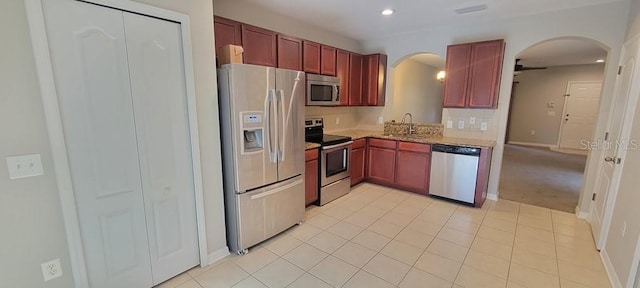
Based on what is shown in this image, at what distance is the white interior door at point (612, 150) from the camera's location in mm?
2395

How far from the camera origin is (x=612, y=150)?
2.64 m

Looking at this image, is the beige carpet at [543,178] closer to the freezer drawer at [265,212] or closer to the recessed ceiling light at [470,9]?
the recessed ceiling light at [470,9]

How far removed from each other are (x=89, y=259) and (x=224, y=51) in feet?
6.04

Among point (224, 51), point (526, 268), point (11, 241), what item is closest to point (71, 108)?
point (11, 241)

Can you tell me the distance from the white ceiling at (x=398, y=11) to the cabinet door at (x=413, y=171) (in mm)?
1875

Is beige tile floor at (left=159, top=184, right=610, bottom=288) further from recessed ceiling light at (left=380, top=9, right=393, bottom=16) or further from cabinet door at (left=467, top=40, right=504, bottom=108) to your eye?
recessed ceiling light at (left=380, top=9, right=393, bottom=16)

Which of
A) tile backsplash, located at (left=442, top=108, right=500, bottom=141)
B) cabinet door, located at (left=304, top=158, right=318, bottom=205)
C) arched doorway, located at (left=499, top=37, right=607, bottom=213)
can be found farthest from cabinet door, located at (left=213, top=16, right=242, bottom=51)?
arched doorway, located at (left=499, top=37, right=607, bottom=213)

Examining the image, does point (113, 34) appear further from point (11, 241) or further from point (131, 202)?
point (11, 241)

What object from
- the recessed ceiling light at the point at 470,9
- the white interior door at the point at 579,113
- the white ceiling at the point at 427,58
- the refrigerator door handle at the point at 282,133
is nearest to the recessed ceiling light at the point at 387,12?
the recessed ceiling light at the point at 470,9

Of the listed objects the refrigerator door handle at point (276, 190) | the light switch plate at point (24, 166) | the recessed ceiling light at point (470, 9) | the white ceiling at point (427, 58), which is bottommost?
the refrigerator door handle at point (276, 190)

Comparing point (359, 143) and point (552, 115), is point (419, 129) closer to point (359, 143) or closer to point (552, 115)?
point (359, 143)

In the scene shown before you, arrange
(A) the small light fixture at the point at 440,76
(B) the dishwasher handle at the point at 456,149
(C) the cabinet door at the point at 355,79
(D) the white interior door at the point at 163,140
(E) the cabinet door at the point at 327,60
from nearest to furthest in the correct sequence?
1. (D) the white interior door at the point at 163,140
2. (B) the dishwasher handle at the point at 456,149
3. (E) the cabinet door at the point at 327,60
4. (C) the cabinet door at the point at 355,79
5. (A) the small light fixture at the point at 440,76

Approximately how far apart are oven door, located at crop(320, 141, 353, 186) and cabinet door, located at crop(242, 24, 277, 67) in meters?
1.31

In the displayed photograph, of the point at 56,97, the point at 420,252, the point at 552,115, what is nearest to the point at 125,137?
the point at 56,97
